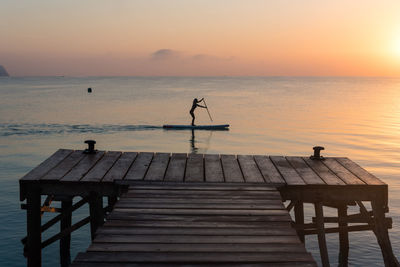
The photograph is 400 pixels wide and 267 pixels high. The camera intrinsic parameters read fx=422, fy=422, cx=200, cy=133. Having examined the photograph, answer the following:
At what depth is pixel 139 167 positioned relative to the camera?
30.1ft

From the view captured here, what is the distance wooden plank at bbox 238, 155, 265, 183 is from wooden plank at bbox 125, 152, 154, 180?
6.95ft

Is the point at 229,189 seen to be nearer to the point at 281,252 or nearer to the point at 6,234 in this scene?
the point at 281,252

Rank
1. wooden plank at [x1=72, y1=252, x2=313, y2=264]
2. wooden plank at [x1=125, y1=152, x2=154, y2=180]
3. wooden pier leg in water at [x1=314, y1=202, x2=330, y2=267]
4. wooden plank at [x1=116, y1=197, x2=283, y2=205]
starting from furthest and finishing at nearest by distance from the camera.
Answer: wooden plank at [x1=125, y1=152, x2=154, y2=180] → wooden pier leg in water at [x1=314, y1=202, x2=330, y2=267] → wooden plank at [x1=116, y1=197, x2=283, y2=205] → wooden plank at [x1=72, y1=252, x2=313, y2=264]

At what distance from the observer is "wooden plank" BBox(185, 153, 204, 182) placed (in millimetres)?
8562

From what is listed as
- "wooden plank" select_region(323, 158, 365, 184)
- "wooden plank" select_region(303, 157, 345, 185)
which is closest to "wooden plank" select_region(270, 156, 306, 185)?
"wooden plank" select_region(303, 157, 345, 185)

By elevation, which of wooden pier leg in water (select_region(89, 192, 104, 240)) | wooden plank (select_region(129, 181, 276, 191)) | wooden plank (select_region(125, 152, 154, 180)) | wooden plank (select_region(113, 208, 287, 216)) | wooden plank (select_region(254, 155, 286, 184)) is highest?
wooden plank (select_region(125, 152, 154, 180))

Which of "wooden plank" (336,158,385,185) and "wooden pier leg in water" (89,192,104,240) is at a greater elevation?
"wooden plank" (336,158,385,185)

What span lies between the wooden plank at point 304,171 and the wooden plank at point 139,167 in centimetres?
330

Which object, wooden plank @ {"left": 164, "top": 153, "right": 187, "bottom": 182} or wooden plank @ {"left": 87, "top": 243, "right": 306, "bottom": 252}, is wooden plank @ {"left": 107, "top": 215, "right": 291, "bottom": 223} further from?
wooden plank @ {"left": 164, "top": 153, "right": 187, "bottom": 182}

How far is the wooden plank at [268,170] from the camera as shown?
8.38 m

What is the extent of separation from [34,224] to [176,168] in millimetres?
3128

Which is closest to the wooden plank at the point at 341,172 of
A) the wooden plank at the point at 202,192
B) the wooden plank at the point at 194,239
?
the wooden plank at the point at 202,192

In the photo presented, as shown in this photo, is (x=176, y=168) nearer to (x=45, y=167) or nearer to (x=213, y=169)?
(x=213, y=169)

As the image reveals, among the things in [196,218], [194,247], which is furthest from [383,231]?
[194,247]
